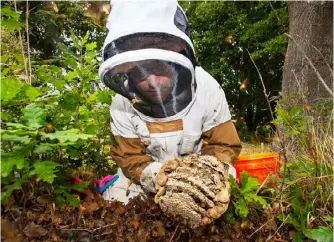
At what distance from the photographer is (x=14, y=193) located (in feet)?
5.82

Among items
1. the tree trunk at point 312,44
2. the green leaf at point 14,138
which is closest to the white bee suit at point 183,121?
the green leaf at point 14,138

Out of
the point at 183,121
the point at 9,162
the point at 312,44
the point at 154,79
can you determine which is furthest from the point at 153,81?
the point at 312,44

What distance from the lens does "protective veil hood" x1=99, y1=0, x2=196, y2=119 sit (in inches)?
77.1

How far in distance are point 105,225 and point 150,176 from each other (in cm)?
36

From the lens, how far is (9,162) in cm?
154

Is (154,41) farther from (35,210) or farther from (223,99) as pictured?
(35,210)

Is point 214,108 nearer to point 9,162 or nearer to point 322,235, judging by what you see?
point 322,235

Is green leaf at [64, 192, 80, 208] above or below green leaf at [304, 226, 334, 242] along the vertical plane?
above

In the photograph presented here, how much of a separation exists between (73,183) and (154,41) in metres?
0.80

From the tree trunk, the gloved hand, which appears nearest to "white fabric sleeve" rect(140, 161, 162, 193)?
the gloved hand

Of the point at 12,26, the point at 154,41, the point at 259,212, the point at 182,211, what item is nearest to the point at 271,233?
the point at 259,212

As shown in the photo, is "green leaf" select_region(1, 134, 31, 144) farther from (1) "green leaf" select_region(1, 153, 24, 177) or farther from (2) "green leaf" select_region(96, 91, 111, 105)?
(2) "green leaf" select_region(96, 91, 111, 105)

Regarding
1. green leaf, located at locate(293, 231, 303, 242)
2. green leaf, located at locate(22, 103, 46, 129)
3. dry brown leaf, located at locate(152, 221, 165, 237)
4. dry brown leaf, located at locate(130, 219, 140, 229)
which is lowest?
green leaf, located at locate(293, 231, 303, 242)

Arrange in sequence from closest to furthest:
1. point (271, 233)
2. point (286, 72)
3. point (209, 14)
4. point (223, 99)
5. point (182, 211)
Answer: point (182, 211), point (271, 233), point (223, 99), point (286, 72), point (209, 14)
